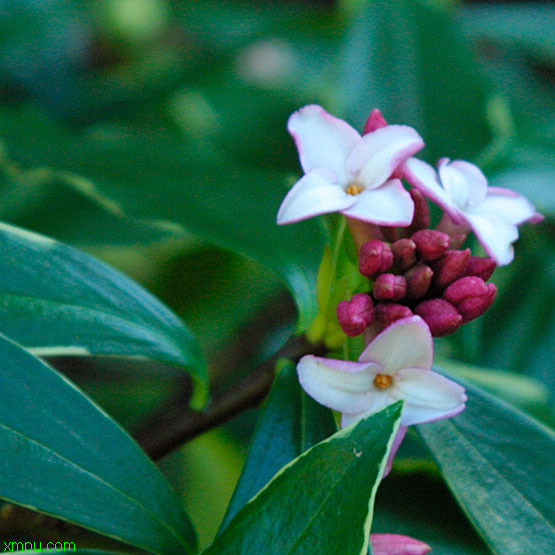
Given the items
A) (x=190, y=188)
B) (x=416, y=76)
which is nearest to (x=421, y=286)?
(x=190, y=188)

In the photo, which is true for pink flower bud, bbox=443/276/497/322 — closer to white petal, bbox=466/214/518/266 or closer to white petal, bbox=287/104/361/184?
white petal, bbox=466/214/518/266

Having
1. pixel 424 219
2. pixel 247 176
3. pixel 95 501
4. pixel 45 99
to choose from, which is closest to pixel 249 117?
pixel 45 99

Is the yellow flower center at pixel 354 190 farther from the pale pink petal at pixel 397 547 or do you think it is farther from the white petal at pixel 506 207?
the pale pink petal at pixel 397 547

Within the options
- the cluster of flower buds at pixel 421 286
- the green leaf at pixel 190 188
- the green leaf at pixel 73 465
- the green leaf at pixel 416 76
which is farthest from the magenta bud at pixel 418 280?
the green leaf at pixel 416 76

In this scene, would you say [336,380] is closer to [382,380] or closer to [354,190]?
[382,380]

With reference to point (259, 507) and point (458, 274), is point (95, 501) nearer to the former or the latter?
point (259, 507)
